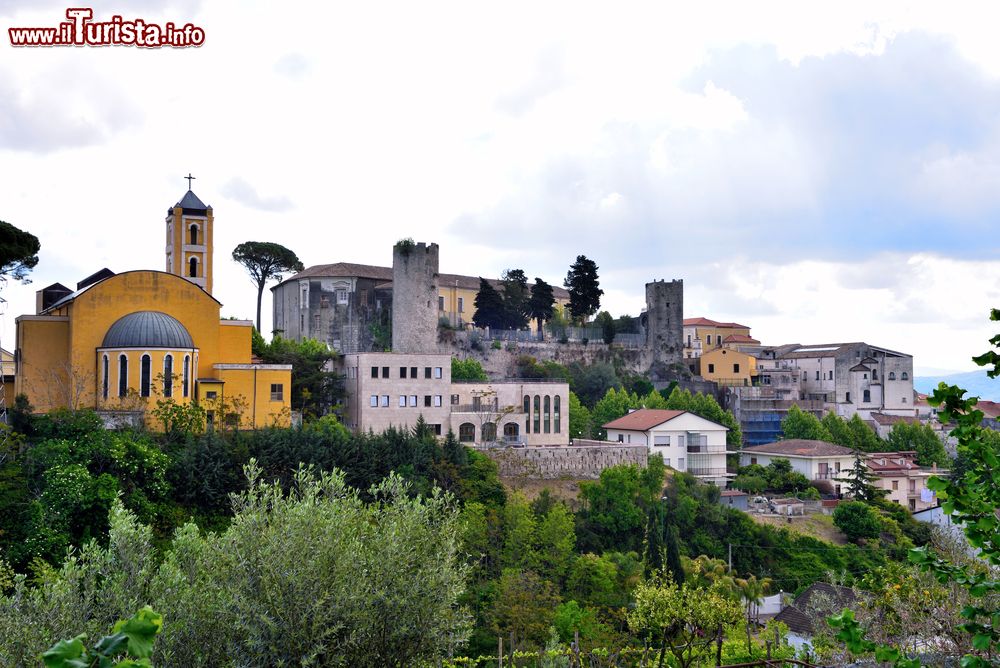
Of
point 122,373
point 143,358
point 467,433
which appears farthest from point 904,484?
point 122,373

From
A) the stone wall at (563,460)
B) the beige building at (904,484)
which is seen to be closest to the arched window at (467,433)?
the stone wall at (563,460)

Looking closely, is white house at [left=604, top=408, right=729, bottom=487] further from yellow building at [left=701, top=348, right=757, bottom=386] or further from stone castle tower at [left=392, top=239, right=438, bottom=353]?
yellow building at [left=701, top=348, right=757, bottom=386]

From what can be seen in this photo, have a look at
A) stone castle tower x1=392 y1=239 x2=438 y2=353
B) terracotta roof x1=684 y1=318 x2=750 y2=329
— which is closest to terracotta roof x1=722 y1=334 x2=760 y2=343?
terracotta roof x1=684 y1=318 x2=750 y2=329

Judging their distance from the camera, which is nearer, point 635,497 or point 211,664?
point 211,664

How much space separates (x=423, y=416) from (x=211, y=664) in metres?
30.9

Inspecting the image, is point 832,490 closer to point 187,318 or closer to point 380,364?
point 380,364

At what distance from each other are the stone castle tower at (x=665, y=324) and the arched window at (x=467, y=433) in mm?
28854

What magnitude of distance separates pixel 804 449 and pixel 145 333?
3622 cm

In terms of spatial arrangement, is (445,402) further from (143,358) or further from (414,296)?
(143,358)

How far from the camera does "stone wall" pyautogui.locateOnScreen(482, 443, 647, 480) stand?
42750 millimetres

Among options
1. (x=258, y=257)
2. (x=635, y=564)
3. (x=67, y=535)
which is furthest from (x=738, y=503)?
(x=258, y=257)

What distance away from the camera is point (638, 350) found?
71812mm

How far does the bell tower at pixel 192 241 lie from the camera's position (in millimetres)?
43781

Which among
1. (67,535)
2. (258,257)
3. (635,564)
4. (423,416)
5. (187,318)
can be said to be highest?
(258,257)
